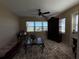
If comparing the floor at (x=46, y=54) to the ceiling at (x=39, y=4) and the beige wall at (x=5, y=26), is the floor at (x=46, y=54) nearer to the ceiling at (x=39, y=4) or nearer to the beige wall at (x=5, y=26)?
the beige wall at (x=5, y=26)

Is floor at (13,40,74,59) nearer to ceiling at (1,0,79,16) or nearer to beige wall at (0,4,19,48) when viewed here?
beige wall at (0,4,19,48)

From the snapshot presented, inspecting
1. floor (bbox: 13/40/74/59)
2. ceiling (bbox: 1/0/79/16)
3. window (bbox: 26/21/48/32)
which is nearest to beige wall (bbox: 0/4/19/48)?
ceiling (bbox: 1/0/79/16)

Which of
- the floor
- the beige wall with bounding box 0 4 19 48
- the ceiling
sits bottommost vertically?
the floor

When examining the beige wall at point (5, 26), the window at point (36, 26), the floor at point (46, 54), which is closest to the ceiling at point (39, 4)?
the beige wall at point (5, 26)

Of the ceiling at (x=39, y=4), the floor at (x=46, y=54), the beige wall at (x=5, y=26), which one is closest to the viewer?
the floor at (x=46, y=54)

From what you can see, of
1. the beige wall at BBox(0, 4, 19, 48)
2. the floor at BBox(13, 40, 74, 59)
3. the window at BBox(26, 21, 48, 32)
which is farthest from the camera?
the window at BBox(26, 21, 48, 32)

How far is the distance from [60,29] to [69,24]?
1850 millimetres

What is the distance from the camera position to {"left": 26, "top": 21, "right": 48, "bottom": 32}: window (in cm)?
1084

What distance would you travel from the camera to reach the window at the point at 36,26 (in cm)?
1084

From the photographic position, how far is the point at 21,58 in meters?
4.09

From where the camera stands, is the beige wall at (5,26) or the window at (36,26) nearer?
the beige wall at (5,26)

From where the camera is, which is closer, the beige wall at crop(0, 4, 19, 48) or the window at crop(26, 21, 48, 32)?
the beige wall at crop(0, 4, 19, 48)

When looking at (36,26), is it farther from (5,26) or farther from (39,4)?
(5,26)

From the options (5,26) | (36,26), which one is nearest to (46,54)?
(5,26)
